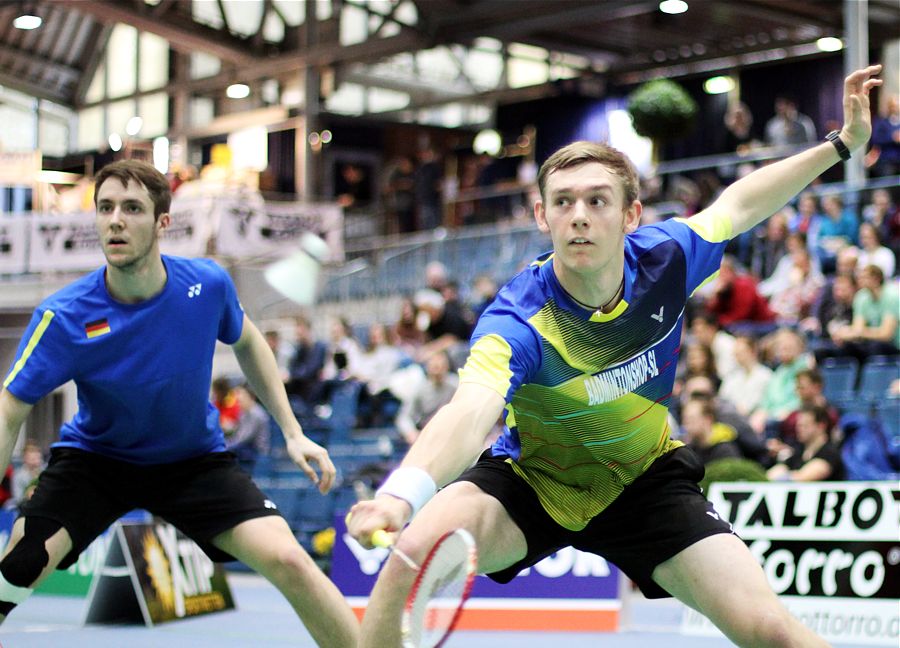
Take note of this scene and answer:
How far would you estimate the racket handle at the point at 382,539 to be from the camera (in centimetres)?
277

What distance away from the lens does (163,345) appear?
5.04 metres

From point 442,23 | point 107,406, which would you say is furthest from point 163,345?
point 442,23

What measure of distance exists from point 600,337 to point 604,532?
2.09 feet

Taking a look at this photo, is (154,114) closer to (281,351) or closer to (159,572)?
(281,351)

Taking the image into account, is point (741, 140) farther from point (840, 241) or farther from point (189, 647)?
point (189, 647)

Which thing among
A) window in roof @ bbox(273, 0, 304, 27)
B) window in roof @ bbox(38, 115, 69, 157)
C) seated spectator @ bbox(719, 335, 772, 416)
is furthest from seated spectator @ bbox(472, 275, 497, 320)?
window in roof @ bbox(38, 115, 69, 157)

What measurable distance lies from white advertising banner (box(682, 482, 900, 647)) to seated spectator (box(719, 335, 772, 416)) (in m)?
2.75

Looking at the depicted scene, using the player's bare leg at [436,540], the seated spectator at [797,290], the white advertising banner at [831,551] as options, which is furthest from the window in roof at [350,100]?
the player's bare leg at [436,540]

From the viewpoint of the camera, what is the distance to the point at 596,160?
149 inches

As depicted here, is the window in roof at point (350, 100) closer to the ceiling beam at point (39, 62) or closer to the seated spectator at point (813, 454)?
the ceiling beam at point (39, 62)

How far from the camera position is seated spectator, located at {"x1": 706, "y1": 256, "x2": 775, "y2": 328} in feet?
40.4

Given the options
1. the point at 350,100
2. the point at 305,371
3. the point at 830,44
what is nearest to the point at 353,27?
the point at 350,100

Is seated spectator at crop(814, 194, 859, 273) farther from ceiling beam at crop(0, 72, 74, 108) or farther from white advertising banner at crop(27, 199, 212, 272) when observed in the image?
ceiling beam at crop(0, 72, 74, 108)

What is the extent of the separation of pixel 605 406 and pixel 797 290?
8927 mm
